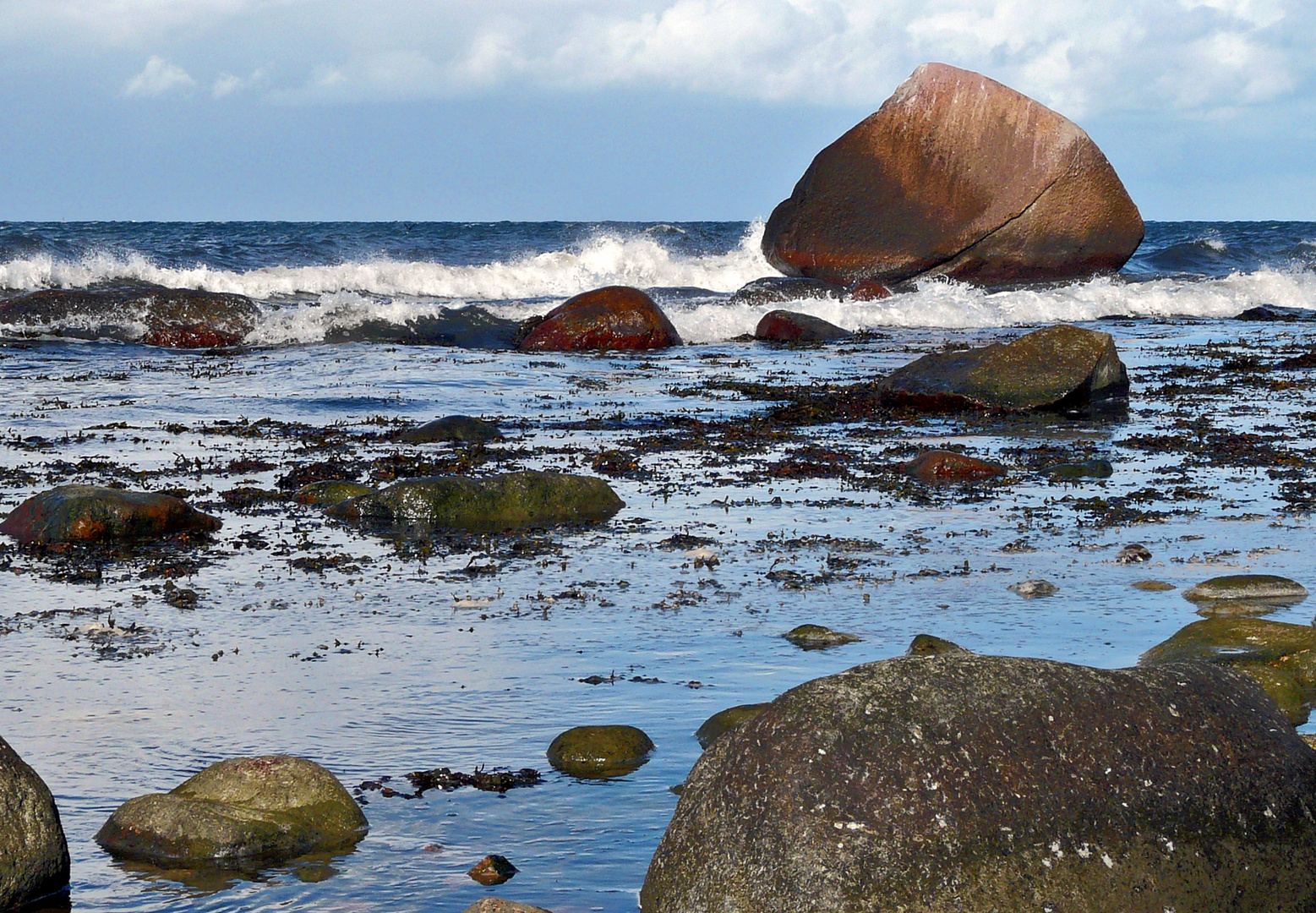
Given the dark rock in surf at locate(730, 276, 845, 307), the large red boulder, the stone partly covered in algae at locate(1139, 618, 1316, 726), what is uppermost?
the large red boulder

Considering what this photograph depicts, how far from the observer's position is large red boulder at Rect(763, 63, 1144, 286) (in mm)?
31969

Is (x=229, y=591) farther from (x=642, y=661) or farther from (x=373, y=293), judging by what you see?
(x=373, y=293)

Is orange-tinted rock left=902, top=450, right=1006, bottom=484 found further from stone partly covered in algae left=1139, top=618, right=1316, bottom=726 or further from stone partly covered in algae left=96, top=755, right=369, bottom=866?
stone partly covered in algae left=96, top=755, right=369, bottom=866

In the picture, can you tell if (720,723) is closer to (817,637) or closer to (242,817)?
(817,637)

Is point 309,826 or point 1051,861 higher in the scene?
point 1051,861

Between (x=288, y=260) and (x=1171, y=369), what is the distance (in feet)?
100

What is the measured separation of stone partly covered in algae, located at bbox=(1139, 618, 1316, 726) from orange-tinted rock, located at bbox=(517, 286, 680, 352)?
18.7 m

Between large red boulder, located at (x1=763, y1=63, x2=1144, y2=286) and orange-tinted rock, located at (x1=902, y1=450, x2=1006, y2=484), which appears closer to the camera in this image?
orange-tinted rock, located at (x1=902, y1=450, x2=1006, y2=484)

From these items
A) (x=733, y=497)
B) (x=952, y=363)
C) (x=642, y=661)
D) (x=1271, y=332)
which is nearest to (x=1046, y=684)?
(x=642, y=661)

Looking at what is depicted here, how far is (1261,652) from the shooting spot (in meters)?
6.68

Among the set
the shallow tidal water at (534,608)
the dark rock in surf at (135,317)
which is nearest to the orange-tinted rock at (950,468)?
the shallow tidal water at (534,608)

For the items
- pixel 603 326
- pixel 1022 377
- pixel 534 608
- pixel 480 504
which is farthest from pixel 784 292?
pixel 534 608

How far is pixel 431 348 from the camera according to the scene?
84.7 feet

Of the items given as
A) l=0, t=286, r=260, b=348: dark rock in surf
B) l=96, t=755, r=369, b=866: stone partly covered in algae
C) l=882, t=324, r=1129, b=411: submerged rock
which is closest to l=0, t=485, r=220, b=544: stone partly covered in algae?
l=96, t=755, r=369, b=866: stone partly covered in algae
